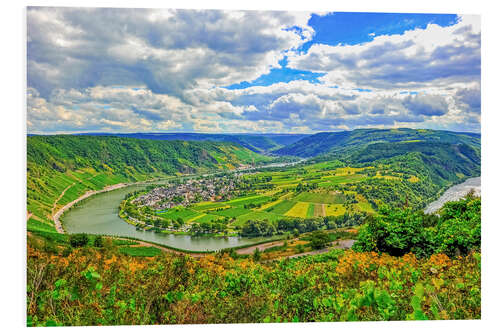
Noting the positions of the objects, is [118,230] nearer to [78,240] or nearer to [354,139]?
[78,240]

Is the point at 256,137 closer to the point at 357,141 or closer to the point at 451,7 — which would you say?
the point at 357,141

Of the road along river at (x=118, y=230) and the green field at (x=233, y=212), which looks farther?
the green field at (x=233, y=212)

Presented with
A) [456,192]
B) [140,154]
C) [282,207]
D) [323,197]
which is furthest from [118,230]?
[140,154]

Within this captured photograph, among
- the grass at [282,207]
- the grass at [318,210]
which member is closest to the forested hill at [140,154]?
the grass at [282,207]

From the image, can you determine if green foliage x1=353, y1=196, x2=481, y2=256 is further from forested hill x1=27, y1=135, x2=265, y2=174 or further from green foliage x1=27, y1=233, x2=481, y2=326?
forested hill x1=27, y1=135, x2=265, y2=174

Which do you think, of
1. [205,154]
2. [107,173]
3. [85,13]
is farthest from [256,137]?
[85,13]

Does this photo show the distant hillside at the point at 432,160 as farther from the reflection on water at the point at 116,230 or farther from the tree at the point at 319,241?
the reflection on water at the point at 116,230
